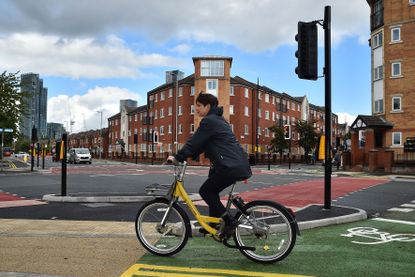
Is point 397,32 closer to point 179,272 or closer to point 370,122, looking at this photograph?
point 370,122

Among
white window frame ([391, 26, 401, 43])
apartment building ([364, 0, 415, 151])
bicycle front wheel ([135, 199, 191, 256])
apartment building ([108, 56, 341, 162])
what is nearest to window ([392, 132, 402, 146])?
apartment building ([364, 0, 415, 151])

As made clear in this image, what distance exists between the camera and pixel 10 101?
1185 inches

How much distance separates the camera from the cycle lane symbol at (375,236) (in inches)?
258

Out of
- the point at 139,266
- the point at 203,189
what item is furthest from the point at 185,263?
the point at 203,189

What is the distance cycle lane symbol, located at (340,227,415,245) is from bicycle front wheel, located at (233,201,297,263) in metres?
1.84

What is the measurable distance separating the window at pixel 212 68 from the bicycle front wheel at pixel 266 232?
192ft

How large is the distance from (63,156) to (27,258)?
682cm

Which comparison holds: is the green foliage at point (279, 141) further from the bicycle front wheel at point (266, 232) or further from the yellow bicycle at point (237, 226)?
the bicycle front wheel at point (266, 232)

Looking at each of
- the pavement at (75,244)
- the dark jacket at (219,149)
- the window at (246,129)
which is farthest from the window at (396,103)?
the dark jacket at (219,149)

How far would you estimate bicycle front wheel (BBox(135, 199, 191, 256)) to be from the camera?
216 inches

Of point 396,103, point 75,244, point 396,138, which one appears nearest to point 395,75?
point 396,103

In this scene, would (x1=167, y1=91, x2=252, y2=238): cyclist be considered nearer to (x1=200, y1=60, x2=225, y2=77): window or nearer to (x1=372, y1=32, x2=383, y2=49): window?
(x1=372, y1=32, x2=383, y2=49): window

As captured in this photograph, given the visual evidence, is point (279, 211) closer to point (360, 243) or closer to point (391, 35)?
point (360, 243)

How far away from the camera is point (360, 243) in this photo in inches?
248
